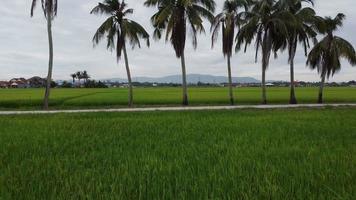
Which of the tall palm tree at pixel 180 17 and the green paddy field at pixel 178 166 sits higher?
the tall palm tree at pixel 180 17

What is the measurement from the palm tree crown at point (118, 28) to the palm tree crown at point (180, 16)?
6.01ft

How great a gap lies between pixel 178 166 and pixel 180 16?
25.4m

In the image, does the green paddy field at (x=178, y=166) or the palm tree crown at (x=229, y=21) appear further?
the palm tree crown at (x=229, y=21)

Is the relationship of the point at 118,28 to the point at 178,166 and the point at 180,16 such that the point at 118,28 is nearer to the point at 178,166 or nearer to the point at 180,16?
the point at 180,16

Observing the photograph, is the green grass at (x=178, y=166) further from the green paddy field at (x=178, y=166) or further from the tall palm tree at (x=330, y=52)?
the tall palm tree at (x=330, y=52)

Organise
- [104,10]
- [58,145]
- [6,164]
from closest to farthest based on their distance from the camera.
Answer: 1. [6,164]
2. [58,145]
3. [104,10]

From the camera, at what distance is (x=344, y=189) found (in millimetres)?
4832

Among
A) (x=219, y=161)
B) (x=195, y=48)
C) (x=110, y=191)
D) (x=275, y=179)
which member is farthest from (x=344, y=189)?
(x=195, y=48)

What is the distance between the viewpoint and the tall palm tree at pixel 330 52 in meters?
34.7

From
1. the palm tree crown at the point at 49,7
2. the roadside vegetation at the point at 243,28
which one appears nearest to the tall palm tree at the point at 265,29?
the roadside vegetation at the point at 243,28

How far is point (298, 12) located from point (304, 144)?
26.8 m

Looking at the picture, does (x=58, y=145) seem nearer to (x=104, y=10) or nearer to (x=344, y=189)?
(x=344, y=189)

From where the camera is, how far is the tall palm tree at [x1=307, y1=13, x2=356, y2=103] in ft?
114

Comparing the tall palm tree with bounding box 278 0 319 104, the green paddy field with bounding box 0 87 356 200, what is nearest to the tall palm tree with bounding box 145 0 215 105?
the tall palm tree with bounding box 278 0 319 104
